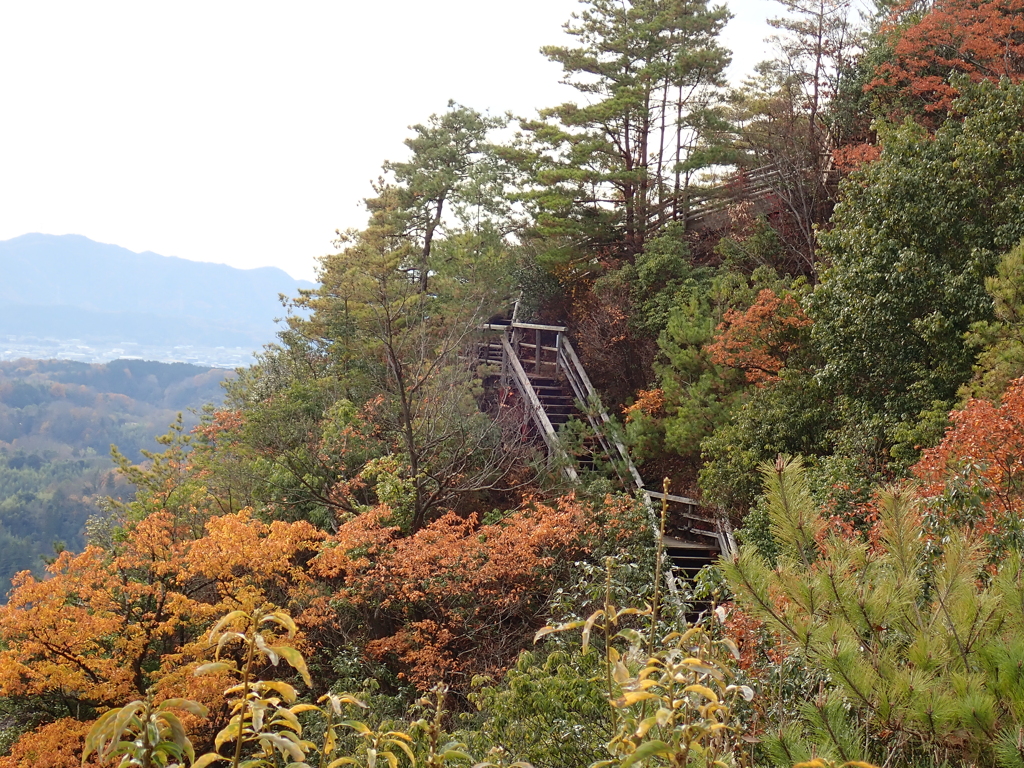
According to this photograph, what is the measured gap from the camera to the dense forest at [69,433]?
44062mm

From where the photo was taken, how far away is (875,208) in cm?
853

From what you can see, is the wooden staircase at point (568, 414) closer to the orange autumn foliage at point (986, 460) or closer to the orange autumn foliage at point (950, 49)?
the orange autumn foliage at point (986, 460)

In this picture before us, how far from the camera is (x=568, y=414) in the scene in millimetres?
13695

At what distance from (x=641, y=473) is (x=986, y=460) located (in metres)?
7.43

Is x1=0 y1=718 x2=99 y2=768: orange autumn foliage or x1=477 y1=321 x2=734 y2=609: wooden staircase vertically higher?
x1=477 y1=321 x2=734 y2=609: wooden staircase

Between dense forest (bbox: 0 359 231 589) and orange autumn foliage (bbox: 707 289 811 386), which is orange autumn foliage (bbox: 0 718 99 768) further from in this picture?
dense forest (bbox: 0 359 231 589)

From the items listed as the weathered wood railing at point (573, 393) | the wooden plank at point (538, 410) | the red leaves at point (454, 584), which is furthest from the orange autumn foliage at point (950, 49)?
the red leaves at point (454, 584)

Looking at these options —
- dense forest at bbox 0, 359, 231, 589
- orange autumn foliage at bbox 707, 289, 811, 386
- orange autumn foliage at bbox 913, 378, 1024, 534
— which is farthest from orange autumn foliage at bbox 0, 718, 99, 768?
dense forest at bbox 0, 359, 231, 589

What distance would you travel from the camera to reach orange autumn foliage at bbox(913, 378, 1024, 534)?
4.57 metres

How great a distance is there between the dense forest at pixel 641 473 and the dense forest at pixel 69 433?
96.9 ft

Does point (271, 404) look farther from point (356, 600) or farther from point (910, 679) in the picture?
point (910, 679)

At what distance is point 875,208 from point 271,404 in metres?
11.4

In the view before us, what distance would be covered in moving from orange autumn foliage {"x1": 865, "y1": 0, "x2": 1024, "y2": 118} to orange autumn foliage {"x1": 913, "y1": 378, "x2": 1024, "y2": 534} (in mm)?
6626

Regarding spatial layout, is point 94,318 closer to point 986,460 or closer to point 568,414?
point 568,414
